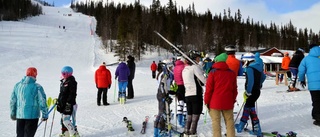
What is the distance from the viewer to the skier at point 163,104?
5336mm

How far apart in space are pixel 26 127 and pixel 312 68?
6106 millimetres

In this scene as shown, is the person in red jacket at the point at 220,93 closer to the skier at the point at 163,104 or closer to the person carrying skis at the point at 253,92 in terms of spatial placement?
the person carrying skis at the point at 253,92

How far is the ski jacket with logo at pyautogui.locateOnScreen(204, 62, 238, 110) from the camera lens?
170 inches

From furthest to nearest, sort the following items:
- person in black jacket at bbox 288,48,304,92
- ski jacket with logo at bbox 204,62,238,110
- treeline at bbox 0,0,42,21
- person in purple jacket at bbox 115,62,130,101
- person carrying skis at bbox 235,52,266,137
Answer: treeline at bbox 0,0,42,21
person in black jacket at bbox 288,48,304,92
person in purple jacket at bbox 115,62,130,101
person carrying skis at bbox 235,52,266,137
ski jacket with logo at bbox 204,62,238,110

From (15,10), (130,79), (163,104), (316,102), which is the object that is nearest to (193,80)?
(163,104)

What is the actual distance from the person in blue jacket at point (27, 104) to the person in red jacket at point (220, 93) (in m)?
2.97

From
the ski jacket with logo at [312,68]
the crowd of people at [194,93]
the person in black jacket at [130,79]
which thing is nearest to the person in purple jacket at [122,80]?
the person in black jacket at [130,79]

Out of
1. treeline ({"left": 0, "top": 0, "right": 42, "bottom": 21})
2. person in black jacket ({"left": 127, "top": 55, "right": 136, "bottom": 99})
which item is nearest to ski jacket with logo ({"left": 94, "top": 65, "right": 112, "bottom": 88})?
person in black jacket ({"left": 127, "top": 55, "right": 136, "bottom": 99})

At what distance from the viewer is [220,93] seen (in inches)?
170

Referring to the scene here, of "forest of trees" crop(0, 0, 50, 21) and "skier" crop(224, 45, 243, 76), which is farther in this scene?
"forest of trees" crop(0, 0, 50, 21)

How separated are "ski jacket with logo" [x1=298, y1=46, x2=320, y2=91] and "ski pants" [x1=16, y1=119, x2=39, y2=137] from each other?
5858 mm

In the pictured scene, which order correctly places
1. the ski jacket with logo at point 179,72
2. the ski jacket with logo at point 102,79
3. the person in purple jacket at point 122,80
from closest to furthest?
1. the ski jacket with logo at point 179,72
2. the ski jacket with logo at point 102,79
3. the person in purple jacket at point 122,80

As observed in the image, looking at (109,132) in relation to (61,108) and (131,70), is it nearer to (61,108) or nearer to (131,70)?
(61,108)

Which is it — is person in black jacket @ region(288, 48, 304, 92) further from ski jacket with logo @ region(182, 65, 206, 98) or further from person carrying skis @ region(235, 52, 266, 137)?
ski jacket with logo @ region(182, 65, 206, 98)
